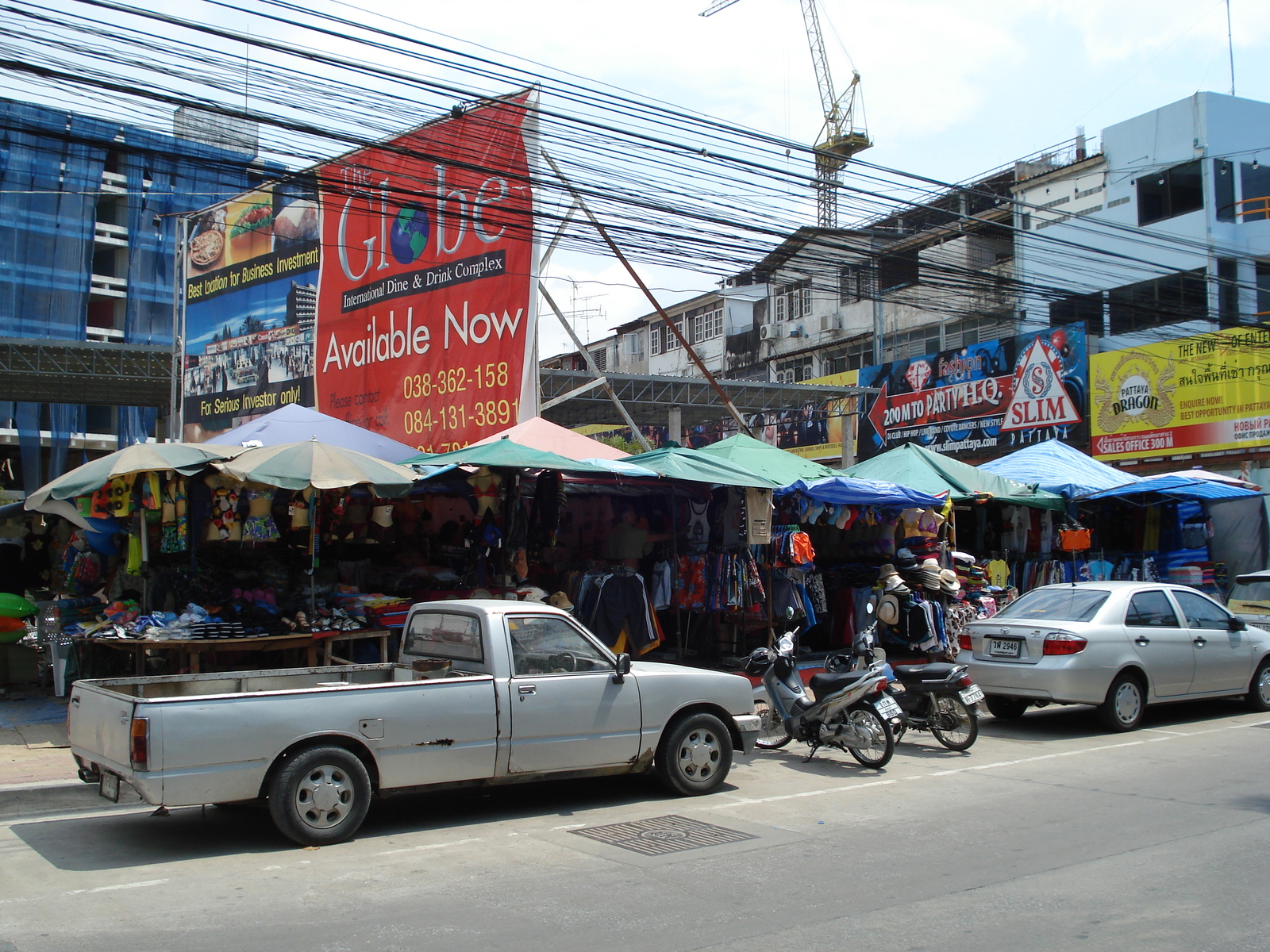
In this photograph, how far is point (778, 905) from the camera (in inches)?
217

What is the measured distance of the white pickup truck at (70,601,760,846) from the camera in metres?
6.36

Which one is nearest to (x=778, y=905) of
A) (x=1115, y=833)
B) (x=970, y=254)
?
Result: (x=1115, y=833)

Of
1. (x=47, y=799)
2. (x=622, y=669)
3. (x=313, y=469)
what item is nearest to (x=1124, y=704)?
(x=622, y=669)

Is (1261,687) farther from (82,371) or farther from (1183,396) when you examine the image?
(82,371)

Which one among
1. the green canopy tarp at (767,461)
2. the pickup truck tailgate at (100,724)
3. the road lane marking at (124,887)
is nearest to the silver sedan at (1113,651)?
the green canopy tarp at (767,461)

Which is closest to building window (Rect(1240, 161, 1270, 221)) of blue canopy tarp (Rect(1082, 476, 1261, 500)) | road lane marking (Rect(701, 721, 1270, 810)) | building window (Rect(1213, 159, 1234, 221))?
→ building window (Rect(1213, 159, 1234, 221))

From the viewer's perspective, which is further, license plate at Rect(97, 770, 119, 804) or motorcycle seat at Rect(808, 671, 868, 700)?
motorcycle seat at Rect(808, 671, 868, 700)

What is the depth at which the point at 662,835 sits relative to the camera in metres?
7.16

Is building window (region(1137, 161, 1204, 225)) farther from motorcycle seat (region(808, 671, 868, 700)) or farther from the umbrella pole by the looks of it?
the umbrella pole

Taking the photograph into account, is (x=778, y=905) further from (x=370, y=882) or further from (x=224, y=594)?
(x=224, y=594)

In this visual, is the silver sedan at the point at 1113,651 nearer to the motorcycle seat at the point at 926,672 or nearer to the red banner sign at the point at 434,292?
the motorcycle seat at the point at 926,672

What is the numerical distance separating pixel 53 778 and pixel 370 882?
13.5 ft

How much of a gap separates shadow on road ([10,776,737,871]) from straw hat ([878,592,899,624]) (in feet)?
15.2

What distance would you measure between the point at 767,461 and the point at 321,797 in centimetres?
897
